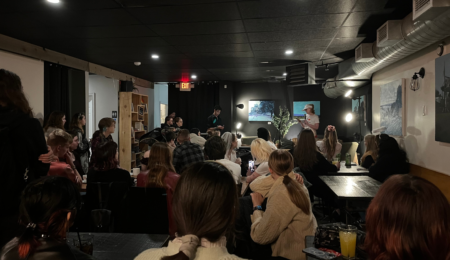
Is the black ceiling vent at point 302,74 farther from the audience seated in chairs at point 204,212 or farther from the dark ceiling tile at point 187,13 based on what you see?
the audience seated in chairs at point 204,212

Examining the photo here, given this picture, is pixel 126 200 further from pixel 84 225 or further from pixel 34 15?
Answer: pixel 34 15

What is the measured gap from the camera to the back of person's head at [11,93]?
1.86 m

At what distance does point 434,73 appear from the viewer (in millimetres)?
4148

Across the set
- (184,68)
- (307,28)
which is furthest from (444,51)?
(184,68)

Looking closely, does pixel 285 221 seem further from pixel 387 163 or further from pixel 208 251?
pixel 387 163

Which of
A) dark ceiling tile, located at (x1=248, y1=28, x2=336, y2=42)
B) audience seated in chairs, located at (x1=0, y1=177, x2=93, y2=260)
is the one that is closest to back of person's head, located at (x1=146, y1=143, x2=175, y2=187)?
audience seated in chairs, located at (x1=0, y1=177, x2=93, y2=260)

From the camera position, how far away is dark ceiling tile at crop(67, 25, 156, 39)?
14.8ft

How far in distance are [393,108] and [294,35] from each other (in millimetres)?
2175

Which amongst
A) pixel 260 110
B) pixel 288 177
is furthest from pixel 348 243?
pixel 260 110

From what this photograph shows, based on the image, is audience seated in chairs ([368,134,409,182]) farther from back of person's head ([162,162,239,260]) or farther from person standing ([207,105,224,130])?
person standing ([207,105,224,130])

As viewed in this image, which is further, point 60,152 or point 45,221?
point 60,152

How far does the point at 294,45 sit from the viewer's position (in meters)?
5.52

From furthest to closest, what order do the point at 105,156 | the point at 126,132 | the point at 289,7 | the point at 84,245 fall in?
the point at 126,132
the point at 289,7
the point at 105,156
the point at 84,245

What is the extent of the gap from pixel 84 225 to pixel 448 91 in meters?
4.10
